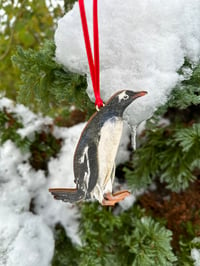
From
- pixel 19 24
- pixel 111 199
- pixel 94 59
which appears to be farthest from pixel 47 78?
pixel 19 24

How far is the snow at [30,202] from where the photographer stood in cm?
65

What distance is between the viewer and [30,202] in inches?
30.7

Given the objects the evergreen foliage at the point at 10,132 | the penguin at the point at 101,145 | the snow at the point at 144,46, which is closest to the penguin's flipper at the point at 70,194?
the penguin at the point at 101,145

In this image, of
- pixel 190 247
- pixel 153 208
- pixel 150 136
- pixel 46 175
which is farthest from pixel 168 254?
pixel 46 175

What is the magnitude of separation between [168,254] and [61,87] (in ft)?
1.25

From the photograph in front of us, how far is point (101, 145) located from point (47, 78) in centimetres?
19

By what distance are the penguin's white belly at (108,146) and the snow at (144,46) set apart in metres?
0.04

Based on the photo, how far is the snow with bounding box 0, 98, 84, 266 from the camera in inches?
25.4

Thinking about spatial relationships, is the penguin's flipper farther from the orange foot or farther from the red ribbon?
the red ribbon

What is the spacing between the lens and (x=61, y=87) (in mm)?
563

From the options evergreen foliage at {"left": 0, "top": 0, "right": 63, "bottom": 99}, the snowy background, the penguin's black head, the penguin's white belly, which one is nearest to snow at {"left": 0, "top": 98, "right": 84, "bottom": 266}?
the snowy background

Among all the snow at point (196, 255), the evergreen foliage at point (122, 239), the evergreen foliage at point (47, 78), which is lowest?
the snow at point (196, 255)

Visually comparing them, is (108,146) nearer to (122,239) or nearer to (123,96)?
(123,96)

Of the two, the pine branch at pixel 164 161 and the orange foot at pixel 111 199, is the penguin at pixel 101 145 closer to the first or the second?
the orange foot at pixel 111 199
